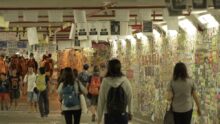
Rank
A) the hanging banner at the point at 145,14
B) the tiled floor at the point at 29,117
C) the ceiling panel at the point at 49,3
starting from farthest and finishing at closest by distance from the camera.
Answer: the tiled floor at the point at 29,117 → the hanging banner at the point at 145,14 → the ceiling panel at the point at 49,3

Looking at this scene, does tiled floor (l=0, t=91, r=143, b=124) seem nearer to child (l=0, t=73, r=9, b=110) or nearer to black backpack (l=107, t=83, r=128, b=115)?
child (l=0, t=73, r=9, b=110)

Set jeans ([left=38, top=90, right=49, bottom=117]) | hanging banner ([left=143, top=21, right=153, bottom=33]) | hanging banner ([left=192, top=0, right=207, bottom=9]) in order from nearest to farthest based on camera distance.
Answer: hanging banner ([left=192, top=0, right=207, bottom=9])
hanging banner ([left=143, top=21, right=153, bottom=33])
jeans ([left=38, top=90, right=49, bottom=117])

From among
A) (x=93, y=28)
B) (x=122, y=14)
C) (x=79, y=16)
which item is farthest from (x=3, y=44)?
(x=122, y=14)

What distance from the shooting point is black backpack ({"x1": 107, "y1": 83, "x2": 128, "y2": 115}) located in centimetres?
1014

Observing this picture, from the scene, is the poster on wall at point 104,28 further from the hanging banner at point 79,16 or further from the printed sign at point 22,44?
the printed sign at point 22,44

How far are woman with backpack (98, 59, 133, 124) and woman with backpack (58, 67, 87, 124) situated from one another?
102 inches

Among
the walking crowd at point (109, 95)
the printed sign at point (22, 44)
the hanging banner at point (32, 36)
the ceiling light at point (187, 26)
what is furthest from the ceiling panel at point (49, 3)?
the printed sign at point (22, 44)

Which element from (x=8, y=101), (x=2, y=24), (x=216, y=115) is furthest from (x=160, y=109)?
(x=8, y=101)

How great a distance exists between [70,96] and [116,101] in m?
2.94

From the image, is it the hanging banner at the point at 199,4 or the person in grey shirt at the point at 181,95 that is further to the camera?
the hanging banner at the point at 199,4

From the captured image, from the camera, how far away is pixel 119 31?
2108cm

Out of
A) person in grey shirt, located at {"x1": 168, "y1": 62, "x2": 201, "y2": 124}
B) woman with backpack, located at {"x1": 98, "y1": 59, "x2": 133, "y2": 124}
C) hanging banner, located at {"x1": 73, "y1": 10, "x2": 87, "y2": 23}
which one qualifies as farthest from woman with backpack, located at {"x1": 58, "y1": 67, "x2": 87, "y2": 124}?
hanging banner, located at {"x1": 73, "y1": 10, "x2": 87, "y2": 23}

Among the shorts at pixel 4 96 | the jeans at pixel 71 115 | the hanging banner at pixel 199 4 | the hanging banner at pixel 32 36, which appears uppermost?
the hanging banner at pixel 199 4

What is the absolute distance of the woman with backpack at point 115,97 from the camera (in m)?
10.2
